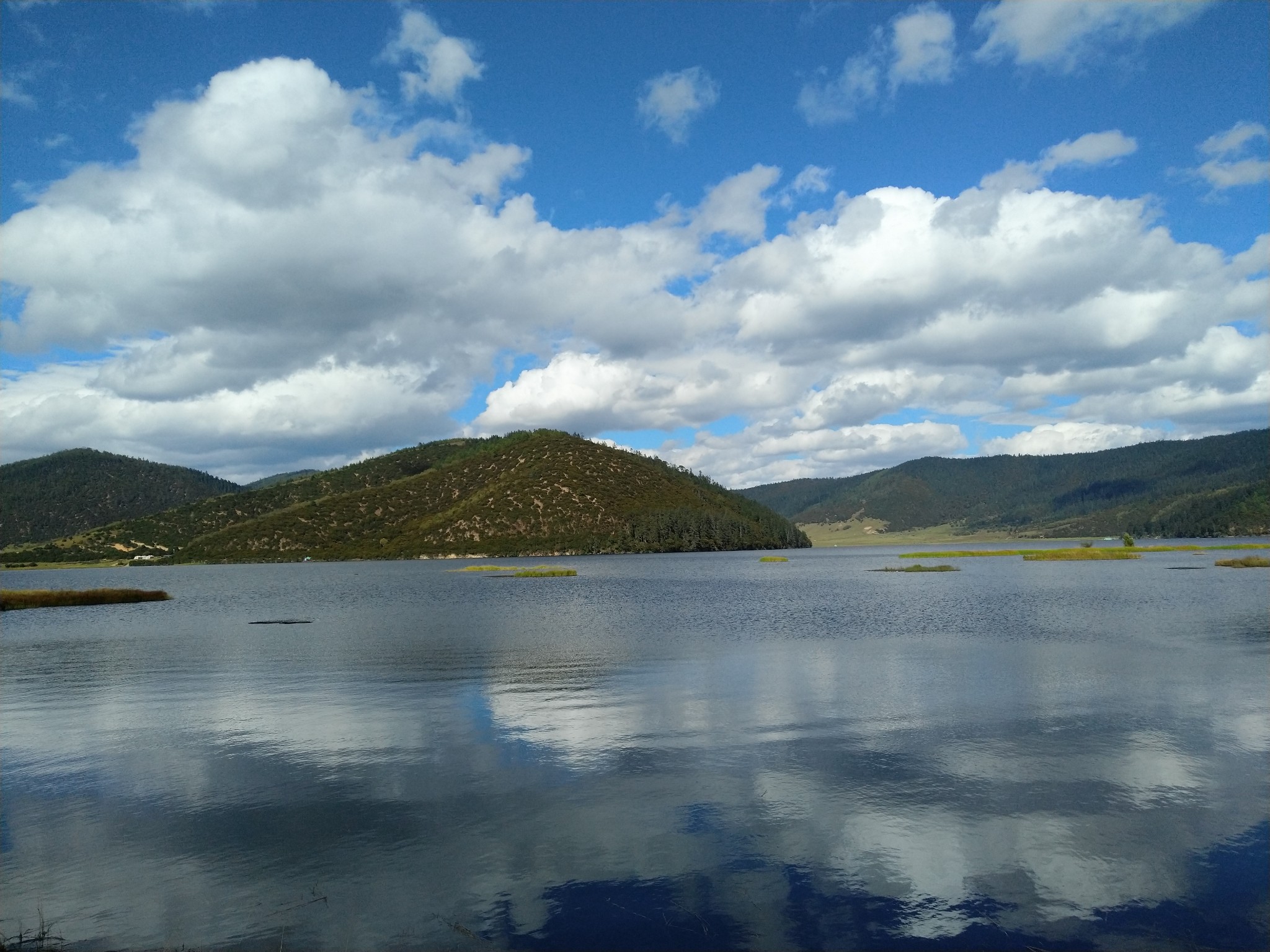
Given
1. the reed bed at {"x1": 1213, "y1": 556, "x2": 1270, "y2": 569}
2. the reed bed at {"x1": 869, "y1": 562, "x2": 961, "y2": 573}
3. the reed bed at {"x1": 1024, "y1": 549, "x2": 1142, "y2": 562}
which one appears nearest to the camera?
the reed bed at {"x1": 1213, "y1": 556, "x2": 1270, "y2": 569}

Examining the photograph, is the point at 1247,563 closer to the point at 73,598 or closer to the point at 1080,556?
the point at 1080,556

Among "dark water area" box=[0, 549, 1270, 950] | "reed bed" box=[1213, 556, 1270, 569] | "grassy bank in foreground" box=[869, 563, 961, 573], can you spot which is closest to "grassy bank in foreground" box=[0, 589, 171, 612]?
"dark water area" box=[0, 549, 1270, 950]

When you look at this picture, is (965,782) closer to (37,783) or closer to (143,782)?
(143,782)

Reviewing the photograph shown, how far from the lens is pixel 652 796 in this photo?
72.6ft

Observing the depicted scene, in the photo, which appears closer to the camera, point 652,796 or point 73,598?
point 652,796

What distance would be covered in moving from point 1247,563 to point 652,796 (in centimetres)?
14644

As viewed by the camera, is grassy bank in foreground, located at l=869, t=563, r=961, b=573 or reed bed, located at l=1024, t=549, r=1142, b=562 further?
reed bed, located at l=1024, t=549, r=1142, b=562

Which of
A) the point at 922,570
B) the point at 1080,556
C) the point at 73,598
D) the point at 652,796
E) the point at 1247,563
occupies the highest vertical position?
the point at 73,598

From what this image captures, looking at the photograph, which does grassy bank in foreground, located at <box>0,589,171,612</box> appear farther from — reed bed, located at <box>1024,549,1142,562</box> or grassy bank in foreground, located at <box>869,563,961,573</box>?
reed bed, located at <box>1024,549,1142,562</box>

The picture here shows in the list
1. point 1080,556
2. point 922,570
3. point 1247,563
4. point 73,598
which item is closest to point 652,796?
point 73,598

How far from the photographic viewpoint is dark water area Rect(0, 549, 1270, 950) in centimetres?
1534

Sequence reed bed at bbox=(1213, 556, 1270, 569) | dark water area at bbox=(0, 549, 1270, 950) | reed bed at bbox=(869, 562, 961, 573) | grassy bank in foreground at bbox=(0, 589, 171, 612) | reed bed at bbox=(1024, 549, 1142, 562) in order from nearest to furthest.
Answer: dark water area at bbox=(0, 549, 1270, 950), grassy bank in foreground at bbox=(0, 589, 171, 612), reed bed at bbox=(1213, 556, 1270, 569), reed bed at bbox=(869, 562, 961, 573), reed bed at bbox=(1024, 549, 1142, 562)

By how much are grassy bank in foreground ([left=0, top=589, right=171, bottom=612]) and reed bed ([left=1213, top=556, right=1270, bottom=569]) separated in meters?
165

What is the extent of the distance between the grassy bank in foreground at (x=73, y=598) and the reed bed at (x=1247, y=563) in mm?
164880
